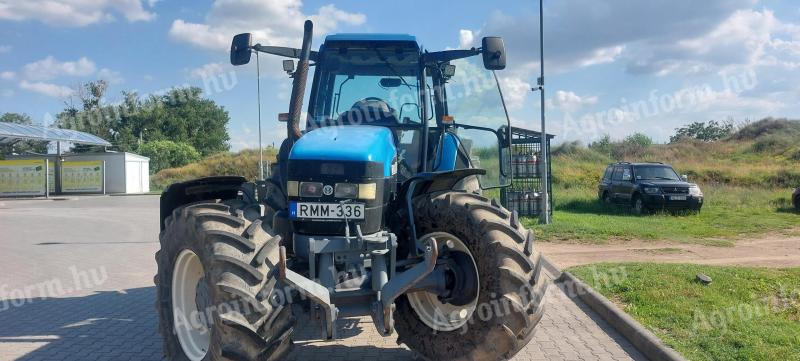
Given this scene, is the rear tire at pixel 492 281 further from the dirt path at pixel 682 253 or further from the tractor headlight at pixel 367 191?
the dirt path at pixel 682 253

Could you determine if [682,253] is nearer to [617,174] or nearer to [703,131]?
[617,174]

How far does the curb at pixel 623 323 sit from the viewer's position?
4989 millimetres

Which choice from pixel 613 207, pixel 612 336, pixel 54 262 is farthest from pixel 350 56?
pixel 613 207

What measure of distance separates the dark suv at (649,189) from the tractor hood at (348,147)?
15.2 meters

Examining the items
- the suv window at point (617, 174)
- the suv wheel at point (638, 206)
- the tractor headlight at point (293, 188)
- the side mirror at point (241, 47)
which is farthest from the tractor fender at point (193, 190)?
the suv window at point (617, 174)

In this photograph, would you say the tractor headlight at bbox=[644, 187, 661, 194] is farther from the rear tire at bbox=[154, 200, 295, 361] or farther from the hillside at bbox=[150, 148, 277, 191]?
the hillside at bbox=[150, 148, 277, 191]

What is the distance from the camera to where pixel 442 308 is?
4.68 metres

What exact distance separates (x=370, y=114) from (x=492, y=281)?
2.23m

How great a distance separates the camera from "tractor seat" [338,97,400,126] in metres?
5.51

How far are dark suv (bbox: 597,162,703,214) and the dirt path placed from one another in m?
5.02

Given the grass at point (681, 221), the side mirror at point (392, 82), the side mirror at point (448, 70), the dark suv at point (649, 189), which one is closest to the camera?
the side mirror at point (392, 82)

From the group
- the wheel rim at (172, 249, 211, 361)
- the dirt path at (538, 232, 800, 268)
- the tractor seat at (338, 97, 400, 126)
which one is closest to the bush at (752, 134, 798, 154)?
the dirt path at (538, 232, 800, 268)

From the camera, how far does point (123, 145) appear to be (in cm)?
5731

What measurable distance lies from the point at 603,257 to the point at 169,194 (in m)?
7.64
